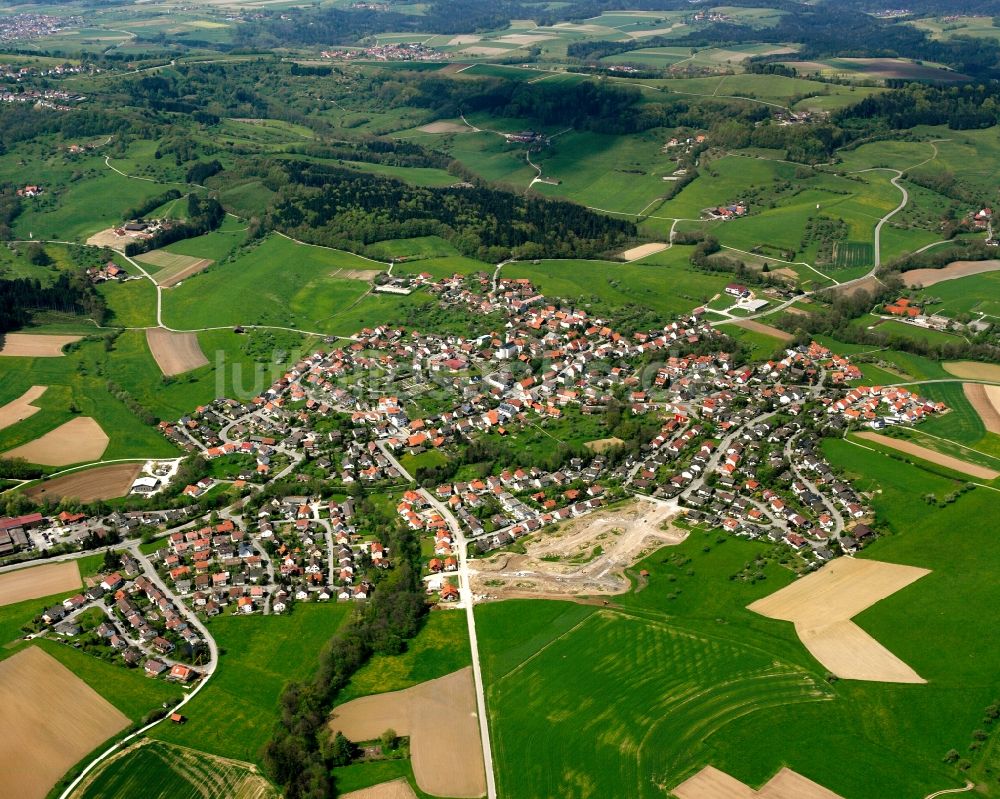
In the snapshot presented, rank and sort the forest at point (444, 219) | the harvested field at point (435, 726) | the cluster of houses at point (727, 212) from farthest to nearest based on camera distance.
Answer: the cluster of houses at point (727, 212), the forest at point (444, 219), the harvested field at point (435, 726)

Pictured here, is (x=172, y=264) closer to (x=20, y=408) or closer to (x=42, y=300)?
(x=42, y=300)

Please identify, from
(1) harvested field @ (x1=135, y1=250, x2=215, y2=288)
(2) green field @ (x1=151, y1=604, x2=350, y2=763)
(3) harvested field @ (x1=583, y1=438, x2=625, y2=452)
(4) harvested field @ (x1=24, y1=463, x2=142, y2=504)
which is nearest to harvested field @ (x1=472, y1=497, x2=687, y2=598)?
(3) harvested field @ (x1=583, y1=438, x2=625, y2=452)

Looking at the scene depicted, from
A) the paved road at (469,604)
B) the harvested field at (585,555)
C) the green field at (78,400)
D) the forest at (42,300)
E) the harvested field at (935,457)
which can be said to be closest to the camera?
the paved road at (469,604)

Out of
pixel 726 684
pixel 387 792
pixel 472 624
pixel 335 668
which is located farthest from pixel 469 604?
pixel 726 684

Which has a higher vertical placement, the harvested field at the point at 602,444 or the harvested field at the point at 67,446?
the harvested field at the point at 602,444

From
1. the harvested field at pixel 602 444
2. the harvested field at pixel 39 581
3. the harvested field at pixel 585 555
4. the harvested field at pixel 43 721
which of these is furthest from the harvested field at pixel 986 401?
the harvested field at pixel 39 581

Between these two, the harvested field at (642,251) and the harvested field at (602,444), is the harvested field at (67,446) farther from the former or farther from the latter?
the harvested field at (642,251)

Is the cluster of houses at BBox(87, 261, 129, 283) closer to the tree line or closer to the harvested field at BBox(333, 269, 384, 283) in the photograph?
the harvested field at BBox(333, 269, 384, 283)

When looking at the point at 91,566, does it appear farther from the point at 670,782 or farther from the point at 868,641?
the point at 868,641
